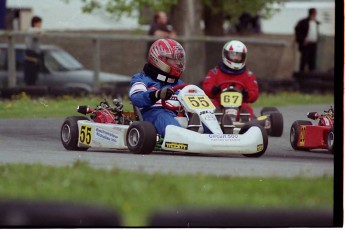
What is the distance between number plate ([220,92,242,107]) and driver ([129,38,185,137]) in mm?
2111

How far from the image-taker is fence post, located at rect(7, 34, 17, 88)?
19.1 m

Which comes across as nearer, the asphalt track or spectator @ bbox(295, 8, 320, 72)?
the asphalt track

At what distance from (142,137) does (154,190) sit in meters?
2.17

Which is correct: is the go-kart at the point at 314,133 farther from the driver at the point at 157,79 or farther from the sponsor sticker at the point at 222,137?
the driver at the point at 157,79

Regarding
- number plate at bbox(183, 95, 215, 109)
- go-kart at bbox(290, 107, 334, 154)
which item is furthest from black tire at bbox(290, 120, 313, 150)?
number plate at bbox(183, 95, 215, 109)

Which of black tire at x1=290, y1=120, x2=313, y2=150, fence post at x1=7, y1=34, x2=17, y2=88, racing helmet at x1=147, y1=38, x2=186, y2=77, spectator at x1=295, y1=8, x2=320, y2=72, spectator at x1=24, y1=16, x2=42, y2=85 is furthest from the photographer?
spectator at x1=295, y1=8, x2=320, y2=72

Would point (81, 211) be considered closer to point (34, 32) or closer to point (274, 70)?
point (34, 32)

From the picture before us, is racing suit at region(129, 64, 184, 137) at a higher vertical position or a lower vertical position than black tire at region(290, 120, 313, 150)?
higher

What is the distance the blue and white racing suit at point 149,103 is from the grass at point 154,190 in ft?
6.28

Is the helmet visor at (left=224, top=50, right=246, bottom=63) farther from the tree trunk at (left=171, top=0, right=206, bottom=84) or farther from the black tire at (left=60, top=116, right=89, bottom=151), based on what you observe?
the tree trunk at (left=171, top=0, right=206, bottom=84)

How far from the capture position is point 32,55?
20.0 meters

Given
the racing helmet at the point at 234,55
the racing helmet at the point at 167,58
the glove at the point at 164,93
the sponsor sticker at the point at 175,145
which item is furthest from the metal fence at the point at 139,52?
the sponsor sticker at the point at 175,145

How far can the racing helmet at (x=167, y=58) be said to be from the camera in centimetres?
1223

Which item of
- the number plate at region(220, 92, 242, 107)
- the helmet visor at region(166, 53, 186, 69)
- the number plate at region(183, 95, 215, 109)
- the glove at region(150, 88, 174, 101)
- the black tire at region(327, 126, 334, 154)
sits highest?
the helmet visor at region(166, 53, 186, 69)
